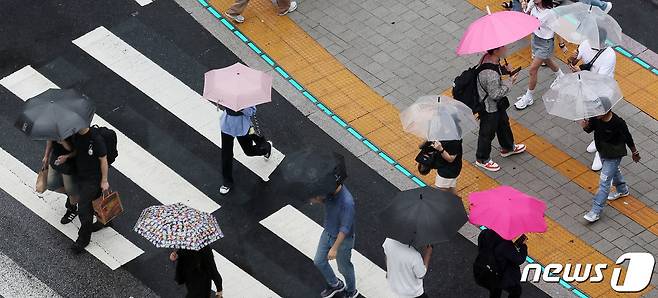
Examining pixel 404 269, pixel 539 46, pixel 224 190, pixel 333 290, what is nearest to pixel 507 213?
pixel 404 269

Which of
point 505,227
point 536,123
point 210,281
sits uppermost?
point 505,227

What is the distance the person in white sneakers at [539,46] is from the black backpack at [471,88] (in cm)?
137

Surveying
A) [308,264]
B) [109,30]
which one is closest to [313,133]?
[308,264]

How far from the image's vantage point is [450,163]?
45.1 ft

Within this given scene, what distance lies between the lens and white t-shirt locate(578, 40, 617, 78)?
14594mm

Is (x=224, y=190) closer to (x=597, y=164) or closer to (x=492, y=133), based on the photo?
(x=492, y=133)

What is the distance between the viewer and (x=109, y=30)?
686 inches

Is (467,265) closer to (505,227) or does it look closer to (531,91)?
(505,227)

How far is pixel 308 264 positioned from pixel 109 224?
2560 millimetres

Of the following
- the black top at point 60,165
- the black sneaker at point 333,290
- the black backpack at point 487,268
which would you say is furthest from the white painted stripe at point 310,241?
the black top at point 60,165

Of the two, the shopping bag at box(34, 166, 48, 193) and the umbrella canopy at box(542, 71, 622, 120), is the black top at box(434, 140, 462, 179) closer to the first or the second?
the umbrella canopy at box(542, 71, 622, 120)

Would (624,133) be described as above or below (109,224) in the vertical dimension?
above

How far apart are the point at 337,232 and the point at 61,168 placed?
11.1 ft

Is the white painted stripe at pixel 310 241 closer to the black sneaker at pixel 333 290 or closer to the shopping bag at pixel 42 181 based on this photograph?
the black sneaker at pixel 333 290
